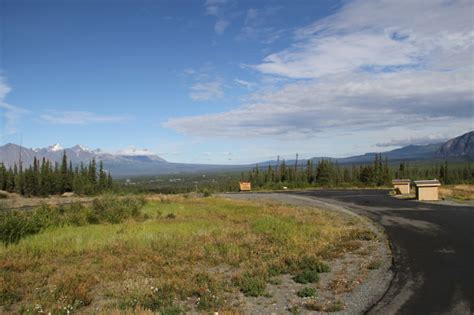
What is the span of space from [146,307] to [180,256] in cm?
510

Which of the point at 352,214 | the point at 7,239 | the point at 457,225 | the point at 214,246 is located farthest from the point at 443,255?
the point at 7,239

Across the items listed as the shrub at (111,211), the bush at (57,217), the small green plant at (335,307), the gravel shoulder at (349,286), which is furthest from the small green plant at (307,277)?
the shrub at (111,211)

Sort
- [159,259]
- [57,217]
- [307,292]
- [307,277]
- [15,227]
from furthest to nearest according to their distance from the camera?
[57,217], [15,227], [159,259], [307,277], [307,292]

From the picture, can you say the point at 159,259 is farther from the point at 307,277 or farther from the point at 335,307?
the point at 335,307

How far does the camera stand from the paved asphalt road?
8.05m

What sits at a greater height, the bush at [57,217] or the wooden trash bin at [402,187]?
the wooden trash bin at [402,187]

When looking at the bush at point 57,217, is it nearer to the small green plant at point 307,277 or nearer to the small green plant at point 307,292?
the small green plant at point 307,277

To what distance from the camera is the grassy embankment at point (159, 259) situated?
361 inches

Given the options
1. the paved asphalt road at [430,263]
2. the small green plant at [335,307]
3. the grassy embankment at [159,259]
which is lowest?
the grassy embankment at [159,259]

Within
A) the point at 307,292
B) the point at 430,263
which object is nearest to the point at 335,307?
the point at 307,292

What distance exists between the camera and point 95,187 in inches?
3361

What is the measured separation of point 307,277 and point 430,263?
3.98 metres

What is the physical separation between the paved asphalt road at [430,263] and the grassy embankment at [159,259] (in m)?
1.51

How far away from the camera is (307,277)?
10.4 m
